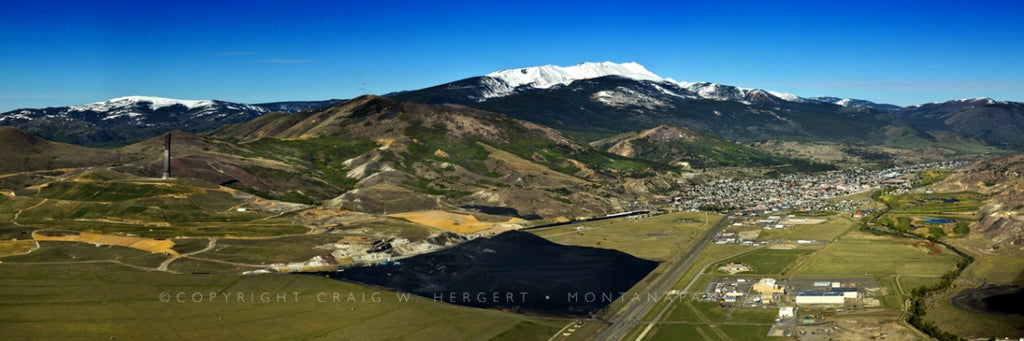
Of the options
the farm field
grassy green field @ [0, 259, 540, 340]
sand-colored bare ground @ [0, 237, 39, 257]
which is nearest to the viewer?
grassy green field @ [0, 259, 540, 340]

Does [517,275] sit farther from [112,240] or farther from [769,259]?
[112,240]

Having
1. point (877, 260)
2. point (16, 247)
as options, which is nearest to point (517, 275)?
point (877, 260)

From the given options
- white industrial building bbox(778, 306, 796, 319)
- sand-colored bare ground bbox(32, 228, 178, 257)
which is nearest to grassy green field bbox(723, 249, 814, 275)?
white industrial building bbox(778, 306, 796, 319)

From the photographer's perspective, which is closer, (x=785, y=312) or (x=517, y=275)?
(x=785, y=312)

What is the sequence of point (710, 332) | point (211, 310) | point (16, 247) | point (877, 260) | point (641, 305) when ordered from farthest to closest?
point (877, 260) < point (16, 247) < point (641, 305) < point (211, 310) < point (710, 332)

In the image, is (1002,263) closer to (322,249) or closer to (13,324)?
(322,249)

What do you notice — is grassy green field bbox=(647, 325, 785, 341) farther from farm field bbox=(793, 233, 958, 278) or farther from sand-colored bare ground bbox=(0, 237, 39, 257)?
sand-colored bare ground bbox=(0, 237, 39, 257)

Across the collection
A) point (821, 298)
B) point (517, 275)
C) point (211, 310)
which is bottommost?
point (821, 298)
